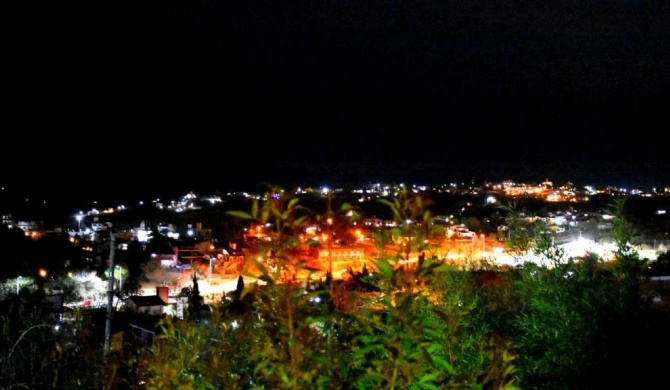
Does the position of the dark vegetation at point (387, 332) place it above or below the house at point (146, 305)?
above

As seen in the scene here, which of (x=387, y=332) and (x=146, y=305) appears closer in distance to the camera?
(x=387, y=332)

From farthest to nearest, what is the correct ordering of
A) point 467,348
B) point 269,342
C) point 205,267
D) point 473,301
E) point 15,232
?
point 205,267 < point 15,232 < point 473,301 < point 467,348 < point 269,342

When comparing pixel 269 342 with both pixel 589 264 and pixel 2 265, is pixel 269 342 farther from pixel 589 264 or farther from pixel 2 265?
pixel 2 265

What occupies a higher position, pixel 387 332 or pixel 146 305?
pixel 387 332

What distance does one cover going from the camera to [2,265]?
69.1ft

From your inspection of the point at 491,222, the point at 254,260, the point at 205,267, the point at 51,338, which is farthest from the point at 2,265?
the point at 491,222

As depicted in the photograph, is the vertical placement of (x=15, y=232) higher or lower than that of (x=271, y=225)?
lower

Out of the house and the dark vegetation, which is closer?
the dark vegetation

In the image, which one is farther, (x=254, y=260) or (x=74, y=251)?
(x=74, y=251)

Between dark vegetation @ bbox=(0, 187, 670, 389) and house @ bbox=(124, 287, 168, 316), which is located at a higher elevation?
dark vegetation @ bbox=(0, 187, 670, 389)

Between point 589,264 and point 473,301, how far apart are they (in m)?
1.01

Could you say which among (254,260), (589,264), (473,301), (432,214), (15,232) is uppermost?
(432,214)

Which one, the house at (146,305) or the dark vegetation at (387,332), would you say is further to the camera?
the house at (146,305)

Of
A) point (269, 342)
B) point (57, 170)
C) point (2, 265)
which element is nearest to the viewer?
point (269, 342)
